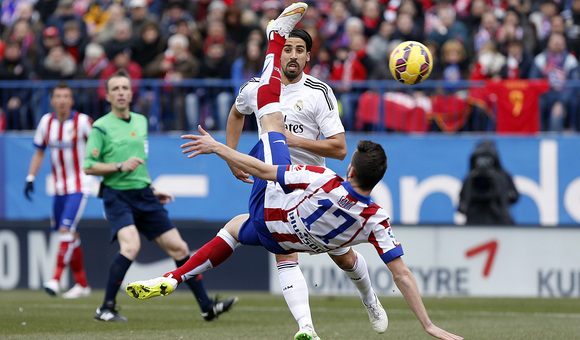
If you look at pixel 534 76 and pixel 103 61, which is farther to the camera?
pixel 103 61

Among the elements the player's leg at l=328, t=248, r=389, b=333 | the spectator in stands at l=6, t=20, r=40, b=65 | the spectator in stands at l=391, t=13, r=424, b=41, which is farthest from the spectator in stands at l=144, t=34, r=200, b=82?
the player's leg at l=328, t=248, r=389, b=333

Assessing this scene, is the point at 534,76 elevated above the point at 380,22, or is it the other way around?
the point at 380,22

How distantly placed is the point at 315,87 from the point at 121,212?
260cm

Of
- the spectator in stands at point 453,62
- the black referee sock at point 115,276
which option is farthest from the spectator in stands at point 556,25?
the black referee sock at point 115,276

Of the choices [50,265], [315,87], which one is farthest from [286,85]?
[50,265]

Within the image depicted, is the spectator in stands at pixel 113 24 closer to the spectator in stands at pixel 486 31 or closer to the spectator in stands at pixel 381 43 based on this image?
the spectator in stands at pixel 381 43

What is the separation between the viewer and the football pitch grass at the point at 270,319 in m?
8.41

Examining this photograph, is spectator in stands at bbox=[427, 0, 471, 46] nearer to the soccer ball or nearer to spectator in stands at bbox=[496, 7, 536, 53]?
spectator in stands at bbox=[496, 7, 536, 53]

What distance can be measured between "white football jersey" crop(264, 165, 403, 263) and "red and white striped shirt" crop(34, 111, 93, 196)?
6.36 metres

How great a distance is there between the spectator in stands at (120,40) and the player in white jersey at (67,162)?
459cm

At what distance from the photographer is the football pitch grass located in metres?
8.41

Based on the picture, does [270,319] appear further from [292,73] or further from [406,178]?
[406,178]

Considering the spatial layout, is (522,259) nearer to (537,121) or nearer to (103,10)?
(537,121)

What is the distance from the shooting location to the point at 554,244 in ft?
41.4
